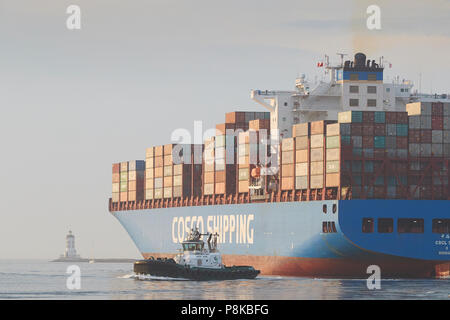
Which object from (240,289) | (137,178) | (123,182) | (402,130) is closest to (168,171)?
(137,178)

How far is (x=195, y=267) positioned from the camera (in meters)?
Result: 88.9

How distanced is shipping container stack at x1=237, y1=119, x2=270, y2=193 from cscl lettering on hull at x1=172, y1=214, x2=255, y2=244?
260cm

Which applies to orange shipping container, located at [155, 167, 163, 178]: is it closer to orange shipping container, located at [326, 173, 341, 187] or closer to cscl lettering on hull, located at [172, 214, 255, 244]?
cscl lettering on hull, located at [172, 214, 255, 244]

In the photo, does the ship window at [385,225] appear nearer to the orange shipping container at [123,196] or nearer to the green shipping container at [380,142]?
the green shipping container at [380,142]

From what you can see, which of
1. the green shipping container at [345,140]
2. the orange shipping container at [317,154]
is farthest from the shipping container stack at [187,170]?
the green shipping container at [345,140]

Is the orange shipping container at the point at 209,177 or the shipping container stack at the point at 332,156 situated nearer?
the shipping container stack at the point at 332,156

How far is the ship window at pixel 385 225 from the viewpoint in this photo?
294ft

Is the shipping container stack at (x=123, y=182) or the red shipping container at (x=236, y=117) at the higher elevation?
the red shipping container at (x=236, y=117)

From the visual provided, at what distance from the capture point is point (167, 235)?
4658 inches

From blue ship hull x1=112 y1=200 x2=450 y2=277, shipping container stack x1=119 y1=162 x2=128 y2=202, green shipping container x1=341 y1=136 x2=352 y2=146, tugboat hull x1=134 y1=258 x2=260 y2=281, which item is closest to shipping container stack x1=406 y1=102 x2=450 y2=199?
blue ship hull x1=112 y1=200 x2=450 y2=277

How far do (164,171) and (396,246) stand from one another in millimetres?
32592

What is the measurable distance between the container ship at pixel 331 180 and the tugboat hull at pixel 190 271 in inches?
227
